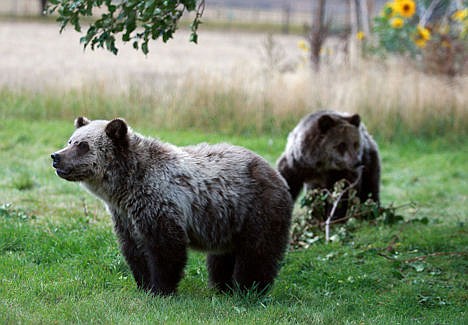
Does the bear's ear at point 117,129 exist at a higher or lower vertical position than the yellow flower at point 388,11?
lower

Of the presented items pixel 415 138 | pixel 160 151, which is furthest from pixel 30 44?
pixel 160 151

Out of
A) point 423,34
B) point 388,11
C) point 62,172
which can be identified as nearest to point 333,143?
point 62,172

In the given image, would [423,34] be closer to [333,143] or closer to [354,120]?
[354,120]

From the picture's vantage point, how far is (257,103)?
49.0 ft

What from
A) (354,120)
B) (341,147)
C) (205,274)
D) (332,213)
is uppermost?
(354,120)

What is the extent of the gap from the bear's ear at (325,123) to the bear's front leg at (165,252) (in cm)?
396

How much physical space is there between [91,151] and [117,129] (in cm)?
27

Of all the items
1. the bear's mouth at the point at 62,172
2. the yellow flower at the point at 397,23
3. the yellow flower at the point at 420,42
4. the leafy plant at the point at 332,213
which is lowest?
the leafy plant at the point at 332,213

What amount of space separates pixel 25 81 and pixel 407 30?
362 inches

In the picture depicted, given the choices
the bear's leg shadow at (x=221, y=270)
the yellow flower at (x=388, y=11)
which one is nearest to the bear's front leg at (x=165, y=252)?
the bear's leg shadow at (x=221, y=270)

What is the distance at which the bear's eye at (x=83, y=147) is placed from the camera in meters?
5.91

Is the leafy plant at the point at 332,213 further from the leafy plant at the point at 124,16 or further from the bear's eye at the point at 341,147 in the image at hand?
the leafy plant at the point at 124,16

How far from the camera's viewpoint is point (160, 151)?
620cm

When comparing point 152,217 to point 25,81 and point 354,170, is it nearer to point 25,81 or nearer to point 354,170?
point 354,170
